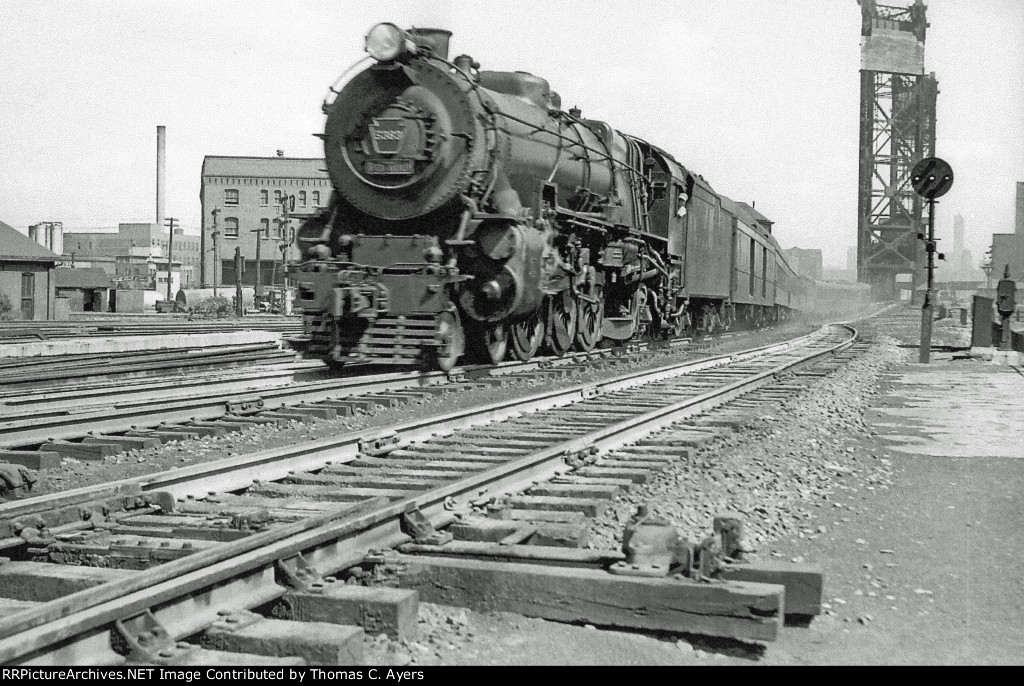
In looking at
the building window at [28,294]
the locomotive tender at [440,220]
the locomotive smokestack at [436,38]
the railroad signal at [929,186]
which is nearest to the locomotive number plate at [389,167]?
the locomotive tender at [440,220]

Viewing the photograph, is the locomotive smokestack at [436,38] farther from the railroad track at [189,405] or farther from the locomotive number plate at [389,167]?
the railroad track at [189,405]

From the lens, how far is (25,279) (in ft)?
111

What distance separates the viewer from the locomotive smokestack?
1152 cm

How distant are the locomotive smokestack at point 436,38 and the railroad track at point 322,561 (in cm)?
707

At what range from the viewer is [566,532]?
4062mm

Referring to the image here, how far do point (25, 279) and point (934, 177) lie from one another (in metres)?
29.1

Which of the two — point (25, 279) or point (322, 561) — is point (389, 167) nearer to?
point (322, 561)

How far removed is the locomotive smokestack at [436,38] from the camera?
37.8ft

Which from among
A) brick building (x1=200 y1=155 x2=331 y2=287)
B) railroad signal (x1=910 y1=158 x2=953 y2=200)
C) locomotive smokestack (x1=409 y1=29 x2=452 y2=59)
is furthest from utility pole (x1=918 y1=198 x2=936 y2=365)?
brick building (x1=200 y1=155 x2=331 y2=287)

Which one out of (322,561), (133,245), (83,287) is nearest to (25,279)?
(83,287)

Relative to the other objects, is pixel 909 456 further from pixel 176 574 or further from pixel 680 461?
pixel 176 574

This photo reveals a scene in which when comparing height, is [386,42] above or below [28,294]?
above

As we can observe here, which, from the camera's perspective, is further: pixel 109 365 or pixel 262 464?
pixel 109 365
